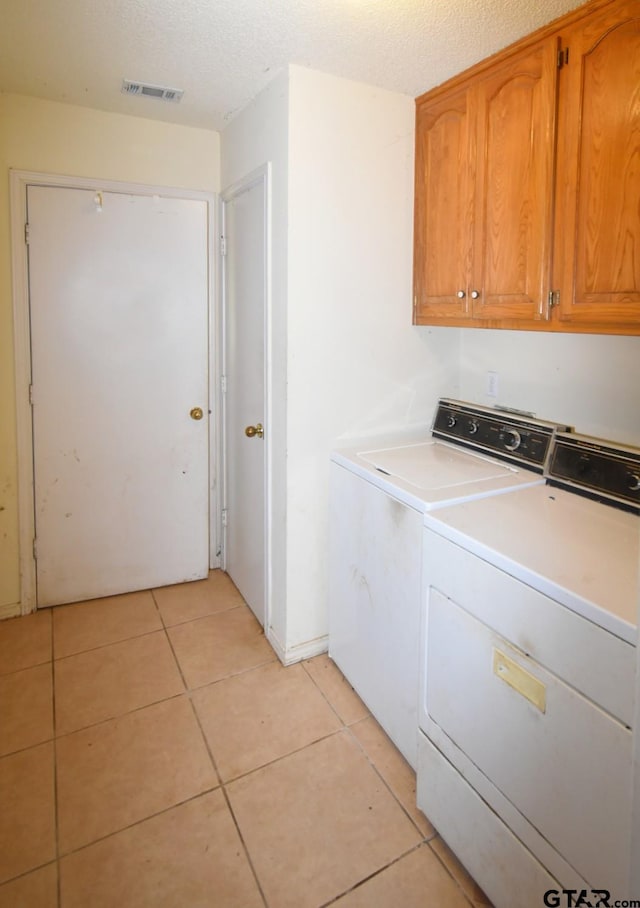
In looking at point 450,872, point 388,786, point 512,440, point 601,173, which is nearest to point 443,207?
point 601,173

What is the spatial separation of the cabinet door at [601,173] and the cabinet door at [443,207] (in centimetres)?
42

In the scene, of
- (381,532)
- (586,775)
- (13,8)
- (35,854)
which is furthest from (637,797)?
(13,8)

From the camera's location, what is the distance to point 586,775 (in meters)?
1.10

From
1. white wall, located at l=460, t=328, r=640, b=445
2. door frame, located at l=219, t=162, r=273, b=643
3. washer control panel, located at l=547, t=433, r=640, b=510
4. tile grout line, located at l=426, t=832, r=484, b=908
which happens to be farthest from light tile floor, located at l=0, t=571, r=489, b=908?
white wall, located at l=460, t=328, r=640, b=445

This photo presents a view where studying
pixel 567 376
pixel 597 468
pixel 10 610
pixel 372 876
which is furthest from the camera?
pixel 10 610

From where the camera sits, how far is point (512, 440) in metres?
2.10

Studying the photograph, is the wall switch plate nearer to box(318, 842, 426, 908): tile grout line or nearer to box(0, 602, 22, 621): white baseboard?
box(318, 842, 426, 908): tile grout line

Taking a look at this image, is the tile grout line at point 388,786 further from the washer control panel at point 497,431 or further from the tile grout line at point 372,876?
the washer control panel at point 497,431

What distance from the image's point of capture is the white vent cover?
2213mm

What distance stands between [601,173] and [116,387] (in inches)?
87.5

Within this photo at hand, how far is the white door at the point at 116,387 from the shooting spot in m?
2.58

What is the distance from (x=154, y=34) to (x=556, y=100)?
1.31m

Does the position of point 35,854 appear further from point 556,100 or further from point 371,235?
point 556,100

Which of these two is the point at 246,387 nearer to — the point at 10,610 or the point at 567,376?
the point at 567,376
